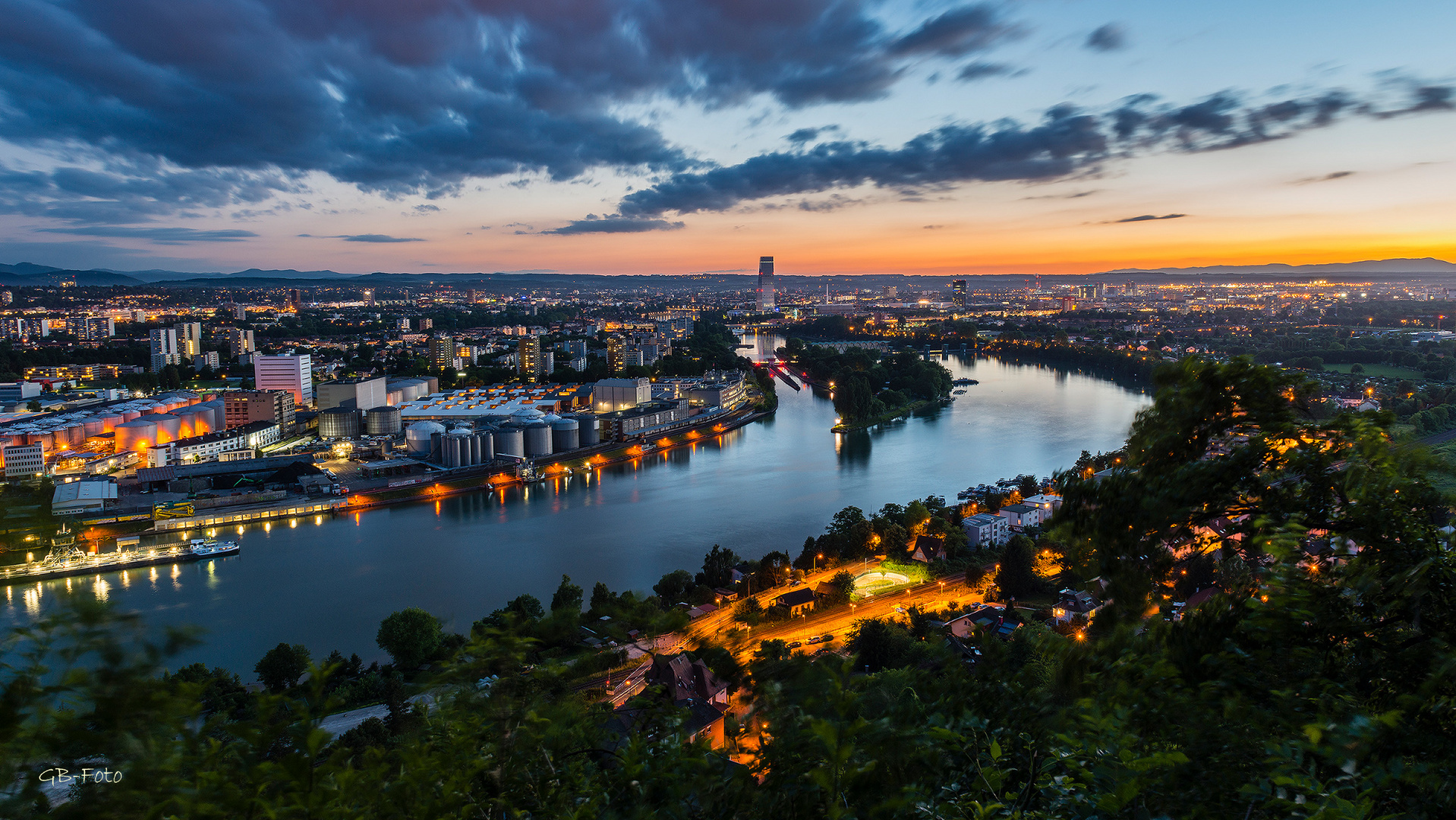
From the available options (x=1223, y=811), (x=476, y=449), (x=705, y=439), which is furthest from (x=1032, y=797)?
(x=705, y=439)

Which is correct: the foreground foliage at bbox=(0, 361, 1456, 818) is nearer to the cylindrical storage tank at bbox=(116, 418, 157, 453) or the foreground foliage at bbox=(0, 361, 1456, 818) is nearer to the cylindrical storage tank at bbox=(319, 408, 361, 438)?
the cylindrical storage tank at bbox=(116, 418, 157, 453)

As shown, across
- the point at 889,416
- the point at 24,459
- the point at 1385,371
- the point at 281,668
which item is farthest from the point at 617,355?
the point at 1385,371

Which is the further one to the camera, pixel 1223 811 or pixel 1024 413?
pixel 1024 413

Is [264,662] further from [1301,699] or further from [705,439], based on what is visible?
[705,439]

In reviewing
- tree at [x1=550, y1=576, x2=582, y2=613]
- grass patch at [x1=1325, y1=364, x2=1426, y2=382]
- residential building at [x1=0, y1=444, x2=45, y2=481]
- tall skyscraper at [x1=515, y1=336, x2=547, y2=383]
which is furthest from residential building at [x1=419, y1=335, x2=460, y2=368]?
grass patch at [x1=1325, y1=364, x2=1426, y2=382]

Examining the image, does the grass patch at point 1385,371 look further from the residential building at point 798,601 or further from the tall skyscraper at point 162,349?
the tall skyscraper at point 162,349

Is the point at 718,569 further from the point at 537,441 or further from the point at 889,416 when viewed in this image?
the point at 889,416
